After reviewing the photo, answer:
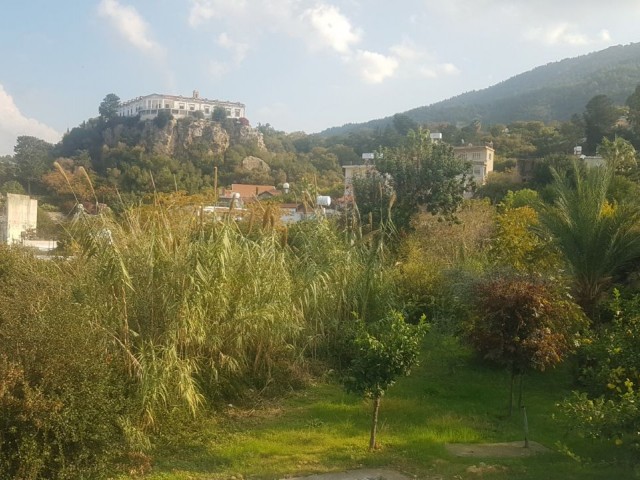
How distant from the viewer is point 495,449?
7.06m

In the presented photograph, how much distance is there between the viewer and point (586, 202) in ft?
34.3

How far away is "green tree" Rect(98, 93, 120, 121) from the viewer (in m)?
92.3

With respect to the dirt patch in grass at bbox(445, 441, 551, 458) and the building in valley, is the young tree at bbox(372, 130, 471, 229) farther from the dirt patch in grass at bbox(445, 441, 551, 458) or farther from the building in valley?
the building in valley

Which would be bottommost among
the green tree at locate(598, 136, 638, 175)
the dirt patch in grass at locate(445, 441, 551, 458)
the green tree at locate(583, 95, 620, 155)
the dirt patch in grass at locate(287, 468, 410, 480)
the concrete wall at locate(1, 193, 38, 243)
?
the dirt patch in grass at locate(445, 441, 551, 458)

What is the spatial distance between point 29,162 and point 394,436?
51874 mm

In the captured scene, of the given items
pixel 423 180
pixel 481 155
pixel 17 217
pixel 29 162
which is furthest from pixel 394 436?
pixel 29 162

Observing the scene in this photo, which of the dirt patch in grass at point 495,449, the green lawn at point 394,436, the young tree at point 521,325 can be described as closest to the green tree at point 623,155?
the green lawn at point 394,436

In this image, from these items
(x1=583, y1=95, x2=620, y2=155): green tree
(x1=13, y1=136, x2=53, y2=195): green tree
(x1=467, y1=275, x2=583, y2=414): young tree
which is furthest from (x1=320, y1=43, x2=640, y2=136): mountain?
(x1=467, y1=275, x2=583, y2=414): young tree

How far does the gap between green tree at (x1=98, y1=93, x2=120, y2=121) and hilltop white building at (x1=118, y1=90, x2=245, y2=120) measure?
1.37 metres

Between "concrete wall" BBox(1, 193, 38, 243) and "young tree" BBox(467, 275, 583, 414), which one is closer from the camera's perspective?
"young tree" BBox(467, 275, 583, 414)

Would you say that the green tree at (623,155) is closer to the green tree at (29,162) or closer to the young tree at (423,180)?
the young tree at (423,180)

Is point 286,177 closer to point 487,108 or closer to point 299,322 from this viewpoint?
point 299,322

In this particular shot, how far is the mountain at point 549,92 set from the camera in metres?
89.1

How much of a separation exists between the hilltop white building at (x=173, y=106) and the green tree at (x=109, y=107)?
4.48ft
